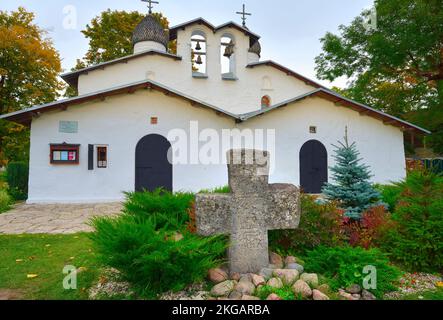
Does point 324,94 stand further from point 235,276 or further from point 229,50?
point 235,276

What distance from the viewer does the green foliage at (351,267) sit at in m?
2.89

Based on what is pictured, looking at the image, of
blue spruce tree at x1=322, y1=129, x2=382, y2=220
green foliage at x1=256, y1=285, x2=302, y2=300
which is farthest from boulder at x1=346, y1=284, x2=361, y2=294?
blue spruce tree at x1=322, y1=129, x2=382, y2=220

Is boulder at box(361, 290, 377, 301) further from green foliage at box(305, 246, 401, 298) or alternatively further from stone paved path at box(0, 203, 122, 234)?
stone paved path at box(0, 203, 122, 234)

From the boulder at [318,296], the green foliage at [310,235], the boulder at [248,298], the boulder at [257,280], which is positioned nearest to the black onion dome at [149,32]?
the green foliage at [310,235]

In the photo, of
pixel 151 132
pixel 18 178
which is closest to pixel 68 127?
pixel 151 132

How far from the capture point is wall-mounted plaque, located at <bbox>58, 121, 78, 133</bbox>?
957 centimetres

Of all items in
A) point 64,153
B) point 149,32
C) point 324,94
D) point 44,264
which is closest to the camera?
point 44,264

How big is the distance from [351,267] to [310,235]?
0.79m

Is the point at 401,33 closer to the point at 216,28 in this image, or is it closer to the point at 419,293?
the point at 216,28

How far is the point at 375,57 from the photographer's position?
650 inches

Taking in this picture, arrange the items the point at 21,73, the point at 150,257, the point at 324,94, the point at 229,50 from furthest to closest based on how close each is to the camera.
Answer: the point at 21,73
the point at 229,50
the point at 324,94
the point at 150,257

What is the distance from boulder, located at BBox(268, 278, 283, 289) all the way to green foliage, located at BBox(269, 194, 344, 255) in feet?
2.73

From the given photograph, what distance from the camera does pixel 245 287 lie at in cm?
273
